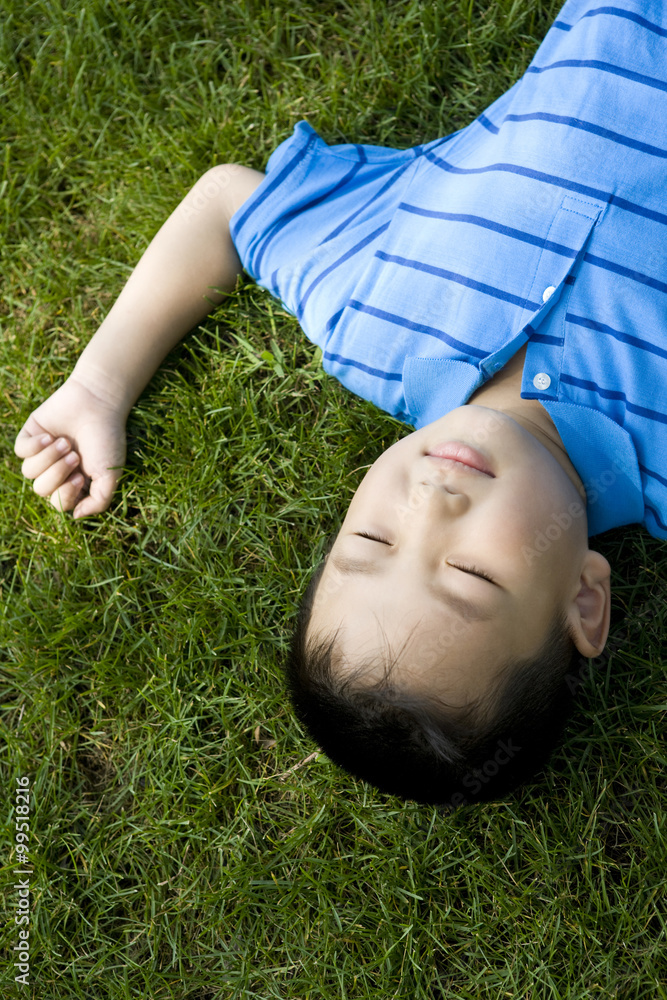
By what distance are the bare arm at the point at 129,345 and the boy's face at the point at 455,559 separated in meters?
1.06

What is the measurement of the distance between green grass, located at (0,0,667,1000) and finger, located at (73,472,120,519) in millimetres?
58

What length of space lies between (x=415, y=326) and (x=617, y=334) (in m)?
0.54

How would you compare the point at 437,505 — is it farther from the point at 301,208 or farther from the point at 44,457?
the point at 44,457

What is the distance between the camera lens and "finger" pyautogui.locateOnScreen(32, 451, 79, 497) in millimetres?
2580

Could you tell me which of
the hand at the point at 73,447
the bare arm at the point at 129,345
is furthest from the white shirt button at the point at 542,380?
the hand at the point at 73,447

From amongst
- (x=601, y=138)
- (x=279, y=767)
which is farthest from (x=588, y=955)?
(x=601, y=138)

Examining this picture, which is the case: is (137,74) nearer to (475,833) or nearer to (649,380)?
(649,380)

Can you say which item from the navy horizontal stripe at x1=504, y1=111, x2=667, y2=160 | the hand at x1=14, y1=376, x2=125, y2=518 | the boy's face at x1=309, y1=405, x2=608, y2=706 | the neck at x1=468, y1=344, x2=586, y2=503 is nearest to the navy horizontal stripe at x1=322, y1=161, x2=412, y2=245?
the navy horizontal stripe at x1=504, y1=111, x2=667, y2=160

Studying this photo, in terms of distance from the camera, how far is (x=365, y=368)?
226 cm

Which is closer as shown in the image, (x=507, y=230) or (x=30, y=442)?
(x=507, y=230)

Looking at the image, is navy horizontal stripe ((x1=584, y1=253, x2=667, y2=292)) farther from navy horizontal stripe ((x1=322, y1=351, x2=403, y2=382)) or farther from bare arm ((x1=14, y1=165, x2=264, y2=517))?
bare arm ((x1=14, y1=165, x2=264, y2=517))

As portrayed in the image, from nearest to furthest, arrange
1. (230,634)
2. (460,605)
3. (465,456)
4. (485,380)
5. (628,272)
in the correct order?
(460,605) → (465,456) → (628,272) → (485,380) → (230,634)

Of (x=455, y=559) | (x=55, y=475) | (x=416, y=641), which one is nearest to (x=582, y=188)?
(x=455, y=559)

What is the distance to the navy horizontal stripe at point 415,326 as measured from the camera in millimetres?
2107
